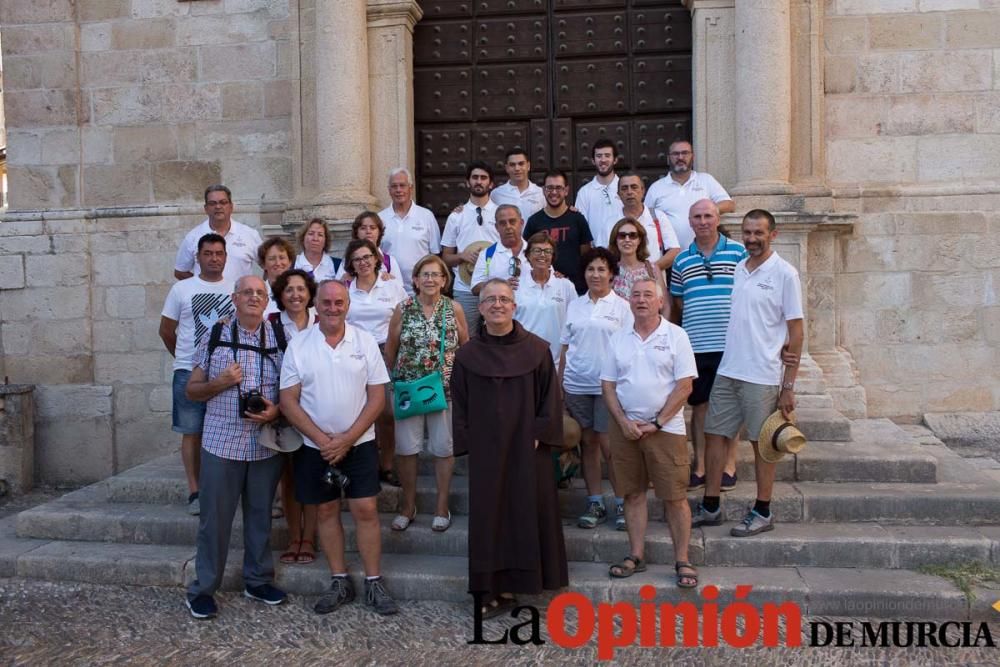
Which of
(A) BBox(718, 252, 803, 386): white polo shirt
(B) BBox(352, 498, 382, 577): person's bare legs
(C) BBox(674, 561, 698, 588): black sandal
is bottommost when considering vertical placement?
(C) BBox(674, 561, 698, 588): black sandal

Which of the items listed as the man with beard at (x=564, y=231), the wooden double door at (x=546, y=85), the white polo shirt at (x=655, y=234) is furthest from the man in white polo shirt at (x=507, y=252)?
the wooden double door at (x=546, y=85)

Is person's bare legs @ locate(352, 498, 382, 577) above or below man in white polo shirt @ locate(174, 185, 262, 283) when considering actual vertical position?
below

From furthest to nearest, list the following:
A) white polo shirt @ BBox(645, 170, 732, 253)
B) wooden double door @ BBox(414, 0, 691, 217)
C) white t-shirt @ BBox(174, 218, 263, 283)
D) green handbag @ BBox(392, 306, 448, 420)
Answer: wooden double door @ BBox(414, 0, 691, 217)
white polo shirt @ BBox(645, 170, 732, 253)
white t-shirt @ BBox(174, 218, 263, 283)
green handbag @ BBox(392, 306, 448, 420)

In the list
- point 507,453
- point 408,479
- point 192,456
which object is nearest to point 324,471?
point 408,479

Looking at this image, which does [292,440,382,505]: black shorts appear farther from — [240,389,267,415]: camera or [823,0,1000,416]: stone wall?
[823,0,1000,416]: stone wall

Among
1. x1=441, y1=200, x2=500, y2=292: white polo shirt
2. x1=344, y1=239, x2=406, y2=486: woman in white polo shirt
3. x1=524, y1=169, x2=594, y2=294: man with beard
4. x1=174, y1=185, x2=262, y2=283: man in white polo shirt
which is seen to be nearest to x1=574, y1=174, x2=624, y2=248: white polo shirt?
x1=524, y1=169, x2=594, y2=294: man with beard

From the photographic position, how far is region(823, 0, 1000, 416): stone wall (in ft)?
23.5

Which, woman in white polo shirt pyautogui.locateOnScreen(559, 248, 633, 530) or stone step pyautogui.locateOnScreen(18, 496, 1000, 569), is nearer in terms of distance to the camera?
stone step pyautogui.locateOnScreen(18, 496, 1000, 569)

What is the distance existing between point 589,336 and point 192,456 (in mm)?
2576

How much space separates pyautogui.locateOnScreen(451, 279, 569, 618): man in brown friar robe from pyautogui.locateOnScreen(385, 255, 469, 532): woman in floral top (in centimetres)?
56

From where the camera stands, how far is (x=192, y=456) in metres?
5.62

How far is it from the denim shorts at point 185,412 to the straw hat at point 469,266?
1.94 m

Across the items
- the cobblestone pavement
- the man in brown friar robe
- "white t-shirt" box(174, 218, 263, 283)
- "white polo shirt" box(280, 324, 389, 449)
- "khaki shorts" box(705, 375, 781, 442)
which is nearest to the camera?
the cobblestone pavement

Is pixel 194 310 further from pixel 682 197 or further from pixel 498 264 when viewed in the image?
pixel 682 197
